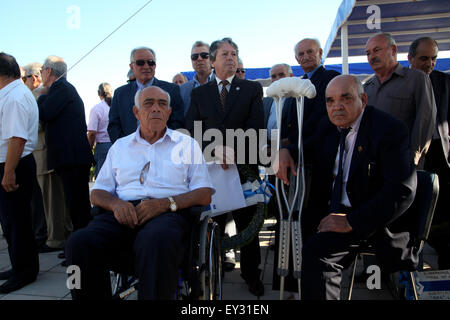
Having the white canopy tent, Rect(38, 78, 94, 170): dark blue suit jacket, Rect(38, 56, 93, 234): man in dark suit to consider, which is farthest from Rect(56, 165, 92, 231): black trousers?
the white canopy tent

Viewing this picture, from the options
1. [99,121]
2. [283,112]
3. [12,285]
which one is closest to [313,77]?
[283,112]

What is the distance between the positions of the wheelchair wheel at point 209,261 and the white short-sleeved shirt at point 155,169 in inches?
13.7

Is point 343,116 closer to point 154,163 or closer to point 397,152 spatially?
point 397,152

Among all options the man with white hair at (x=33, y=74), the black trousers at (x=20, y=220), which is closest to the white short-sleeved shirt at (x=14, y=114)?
the black trousers at (x=20, y=220)

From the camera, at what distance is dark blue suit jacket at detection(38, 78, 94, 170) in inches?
146

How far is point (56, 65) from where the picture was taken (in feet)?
12.5

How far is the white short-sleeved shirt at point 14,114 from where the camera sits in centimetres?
298

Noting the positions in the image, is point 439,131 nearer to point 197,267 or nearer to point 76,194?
point 197,267

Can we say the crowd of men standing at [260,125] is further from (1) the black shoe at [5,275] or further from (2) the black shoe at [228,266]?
(2) the black shoe at [228,266]

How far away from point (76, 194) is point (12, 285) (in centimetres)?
102

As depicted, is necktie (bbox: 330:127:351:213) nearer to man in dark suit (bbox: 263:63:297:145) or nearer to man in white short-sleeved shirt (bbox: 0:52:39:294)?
man in dark suit (bbox: 263:63:297:145)

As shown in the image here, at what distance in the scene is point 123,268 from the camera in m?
2.07

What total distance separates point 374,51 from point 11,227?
3.54m
